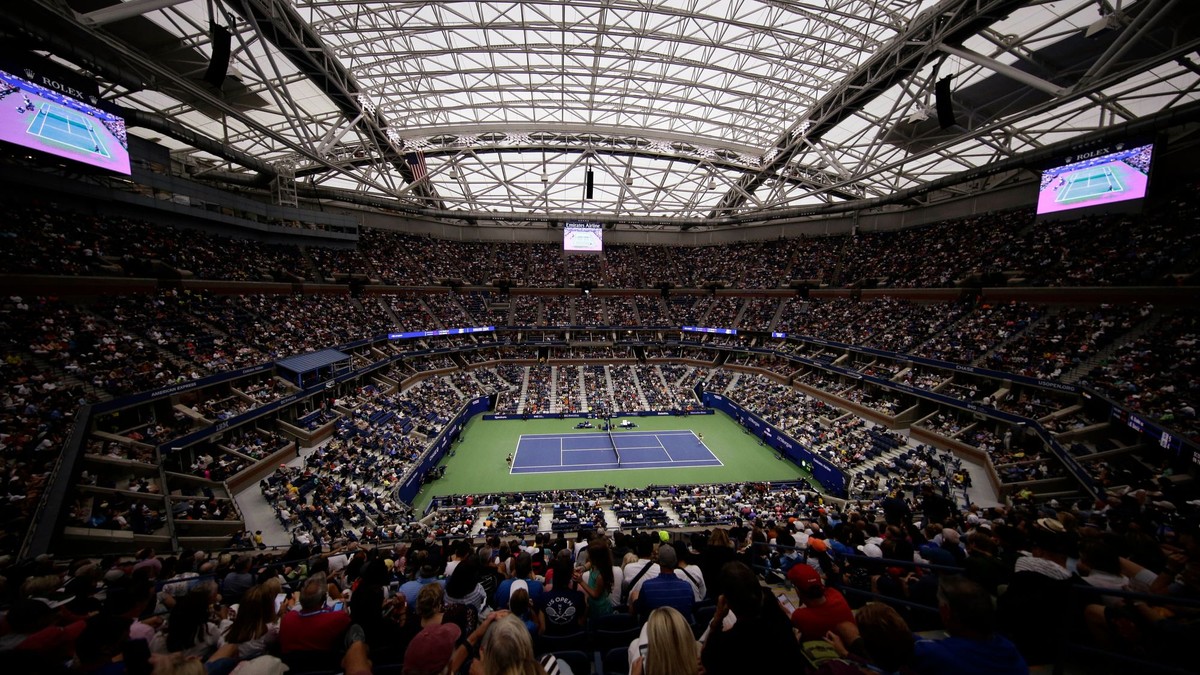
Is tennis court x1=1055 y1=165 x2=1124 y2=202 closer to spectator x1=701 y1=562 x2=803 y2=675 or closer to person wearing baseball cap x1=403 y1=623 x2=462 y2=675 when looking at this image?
spectator x1=701 y1=562 x2=803 y2=675

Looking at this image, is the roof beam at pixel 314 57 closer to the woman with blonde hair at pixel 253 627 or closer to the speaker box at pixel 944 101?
the woman with blonde hair at pixel 253 627

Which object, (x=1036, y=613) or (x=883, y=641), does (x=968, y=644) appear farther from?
(x=1036, y=613)

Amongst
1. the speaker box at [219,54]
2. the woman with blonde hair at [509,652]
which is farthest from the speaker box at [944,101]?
the speaker box at [219,54]

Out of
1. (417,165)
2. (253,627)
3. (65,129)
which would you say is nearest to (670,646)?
(253,627)

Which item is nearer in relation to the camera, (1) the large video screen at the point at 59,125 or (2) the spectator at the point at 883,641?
(2) the spectator at the point at 883,641

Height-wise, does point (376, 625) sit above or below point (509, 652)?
below

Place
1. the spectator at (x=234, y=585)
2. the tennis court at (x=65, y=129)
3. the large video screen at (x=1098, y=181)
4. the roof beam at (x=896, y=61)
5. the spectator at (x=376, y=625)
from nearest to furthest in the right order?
1. the spectator at (x=376, y=625)
2. the spectator at (x=234, y=585)
3. the roof beam at (x=896, y=61)
4. the tennis court at (x=65, y=129)
5. the large video screen at (x=1098, y=181)

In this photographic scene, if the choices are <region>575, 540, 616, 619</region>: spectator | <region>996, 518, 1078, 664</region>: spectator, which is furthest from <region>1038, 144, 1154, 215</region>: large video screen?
<region>575, 540, 616, 619</region>: spectator
